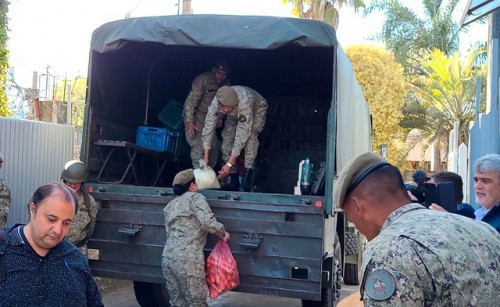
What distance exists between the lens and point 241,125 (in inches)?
237

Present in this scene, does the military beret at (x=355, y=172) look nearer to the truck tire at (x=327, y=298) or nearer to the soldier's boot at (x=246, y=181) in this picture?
the truck tire at (x=327, y=298)

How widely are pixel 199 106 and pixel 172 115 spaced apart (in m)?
0.46

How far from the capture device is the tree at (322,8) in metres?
21.6

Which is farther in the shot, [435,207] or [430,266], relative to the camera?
[435,207]

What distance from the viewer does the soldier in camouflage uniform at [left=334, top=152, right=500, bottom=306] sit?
1.58m

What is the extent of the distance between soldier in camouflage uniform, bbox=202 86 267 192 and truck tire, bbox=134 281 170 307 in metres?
1.34

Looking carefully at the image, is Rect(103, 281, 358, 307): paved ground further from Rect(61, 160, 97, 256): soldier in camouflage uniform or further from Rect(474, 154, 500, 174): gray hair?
Rect(474, 154, 500, 174): gray hair

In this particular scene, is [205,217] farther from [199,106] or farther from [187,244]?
[199,106]

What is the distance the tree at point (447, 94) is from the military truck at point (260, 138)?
15492 mm

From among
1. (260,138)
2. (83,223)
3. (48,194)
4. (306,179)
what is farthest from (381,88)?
(48,194)

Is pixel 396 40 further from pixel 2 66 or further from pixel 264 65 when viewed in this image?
pixel 264 65

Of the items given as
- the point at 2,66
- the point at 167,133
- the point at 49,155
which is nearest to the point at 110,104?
the point at 167,133

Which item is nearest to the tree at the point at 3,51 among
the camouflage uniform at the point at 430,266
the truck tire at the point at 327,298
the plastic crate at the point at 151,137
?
the plastic crate at the point at 151,137

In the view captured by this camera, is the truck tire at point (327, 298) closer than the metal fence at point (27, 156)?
Yes
